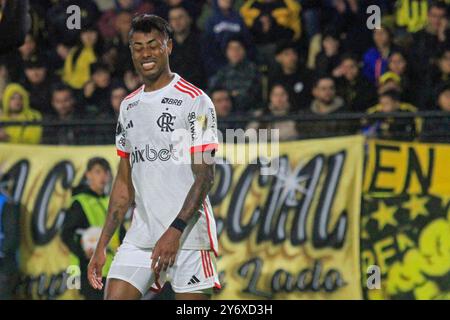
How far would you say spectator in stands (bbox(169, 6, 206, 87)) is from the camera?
1280cm

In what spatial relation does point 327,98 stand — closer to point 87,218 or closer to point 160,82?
point 87,218

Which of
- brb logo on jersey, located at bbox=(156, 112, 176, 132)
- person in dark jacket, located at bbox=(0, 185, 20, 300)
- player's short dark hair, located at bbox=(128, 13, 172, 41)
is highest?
player's short dark hair, located at bbox=(128, 13, 172, 41)

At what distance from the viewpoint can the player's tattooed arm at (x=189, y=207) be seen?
21.5 feet

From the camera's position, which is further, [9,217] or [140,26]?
[9,217]

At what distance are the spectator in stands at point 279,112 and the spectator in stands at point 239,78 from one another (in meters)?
0.25

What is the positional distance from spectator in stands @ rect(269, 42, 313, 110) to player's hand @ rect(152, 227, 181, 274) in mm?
5851

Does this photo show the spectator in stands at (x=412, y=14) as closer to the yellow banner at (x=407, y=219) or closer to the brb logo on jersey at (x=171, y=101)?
the yellow banner at (x=407, y=219)

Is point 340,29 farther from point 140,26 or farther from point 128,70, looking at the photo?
point 140,26

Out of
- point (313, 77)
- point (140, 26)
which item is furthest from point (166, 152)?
point (313, 77)

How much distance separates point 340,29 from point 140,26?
6.68 metres

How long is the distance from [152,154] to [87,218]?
4.22m

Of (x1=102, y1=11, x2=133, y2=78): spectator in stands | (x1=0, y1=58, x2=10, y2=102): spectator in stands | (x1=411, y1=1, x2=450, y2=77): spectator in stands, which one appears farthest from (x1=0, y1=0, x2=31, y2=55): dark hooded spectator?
(x1=0, y1=58, x2=10, y2=102): spectator in stands

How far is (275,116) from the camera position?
35.4ft

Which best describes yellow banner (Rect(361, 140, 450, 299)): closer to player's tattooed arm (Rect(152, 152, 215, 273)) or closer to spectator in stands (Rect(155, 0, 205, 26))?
spectator in stands (Rect(155, 0, 205, 26))
